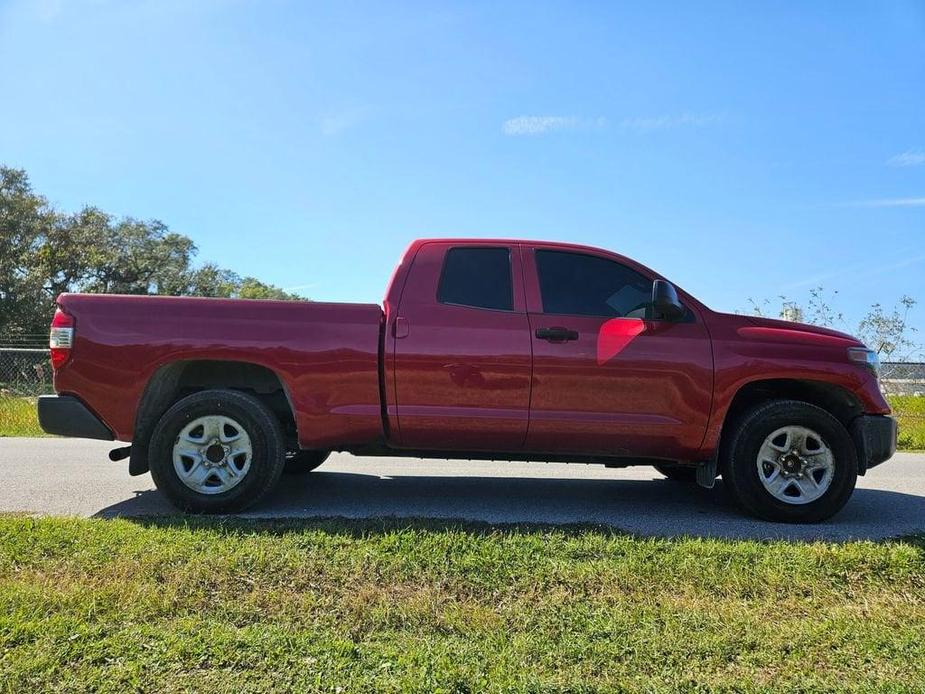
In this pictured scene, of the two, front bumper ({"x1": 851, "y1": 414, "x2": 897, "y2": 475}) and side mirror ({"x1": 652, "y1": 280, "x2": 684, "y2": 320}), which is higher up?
side mirror ({"x1": 652, "y1": 280, "x2": 684, "y2": 320})

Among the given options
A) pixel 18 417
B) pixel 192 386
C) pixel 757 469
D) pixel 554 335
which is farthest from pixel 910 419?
pixel 18 417

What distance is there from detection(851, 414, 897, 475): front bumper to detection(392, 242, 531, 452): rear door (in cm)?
247

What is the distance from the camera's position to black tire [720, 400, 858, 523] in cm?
498

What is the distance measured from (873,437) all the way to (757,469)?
35.7 inches

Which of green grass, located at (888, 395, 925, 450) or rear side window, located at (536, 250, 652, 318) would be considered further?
green grass, located at (888, 395, 925, 450)

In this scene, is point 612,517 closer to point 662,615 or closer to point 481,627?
point 662,615

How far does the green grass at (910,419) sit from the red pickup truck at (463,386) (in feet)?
17.6

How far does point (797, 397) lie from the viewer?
5.35m

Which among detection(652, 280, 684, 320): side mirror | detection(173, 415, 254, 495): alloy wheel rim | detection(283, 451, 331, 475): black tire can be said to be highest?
detection(652, 280, 684, 320): side mirror

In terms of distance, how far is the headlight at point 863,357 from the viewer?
16.9 ft

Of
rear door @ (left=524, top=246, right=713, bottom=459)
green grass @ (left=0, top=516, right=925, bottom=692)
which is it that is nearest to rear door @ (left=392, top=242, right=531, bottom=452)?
rear door @ (left=524, top=246, right=713, bottom=459)

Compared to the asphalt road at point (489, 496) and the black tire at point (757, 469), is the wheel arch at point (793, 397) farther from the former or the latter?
the asphalt road at point (489, 496)

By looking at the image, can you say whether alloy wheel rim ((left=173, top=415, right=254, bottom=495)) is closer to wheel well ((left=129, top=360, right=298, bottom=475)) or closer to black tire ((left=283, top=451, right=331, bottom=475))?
wheel well ((left=129, top=360, right=298, bottom=475))

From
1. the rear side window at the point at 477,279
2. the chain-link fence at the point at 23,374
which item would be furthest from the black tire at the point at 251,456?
the chain-link fence at the point at 23,374
